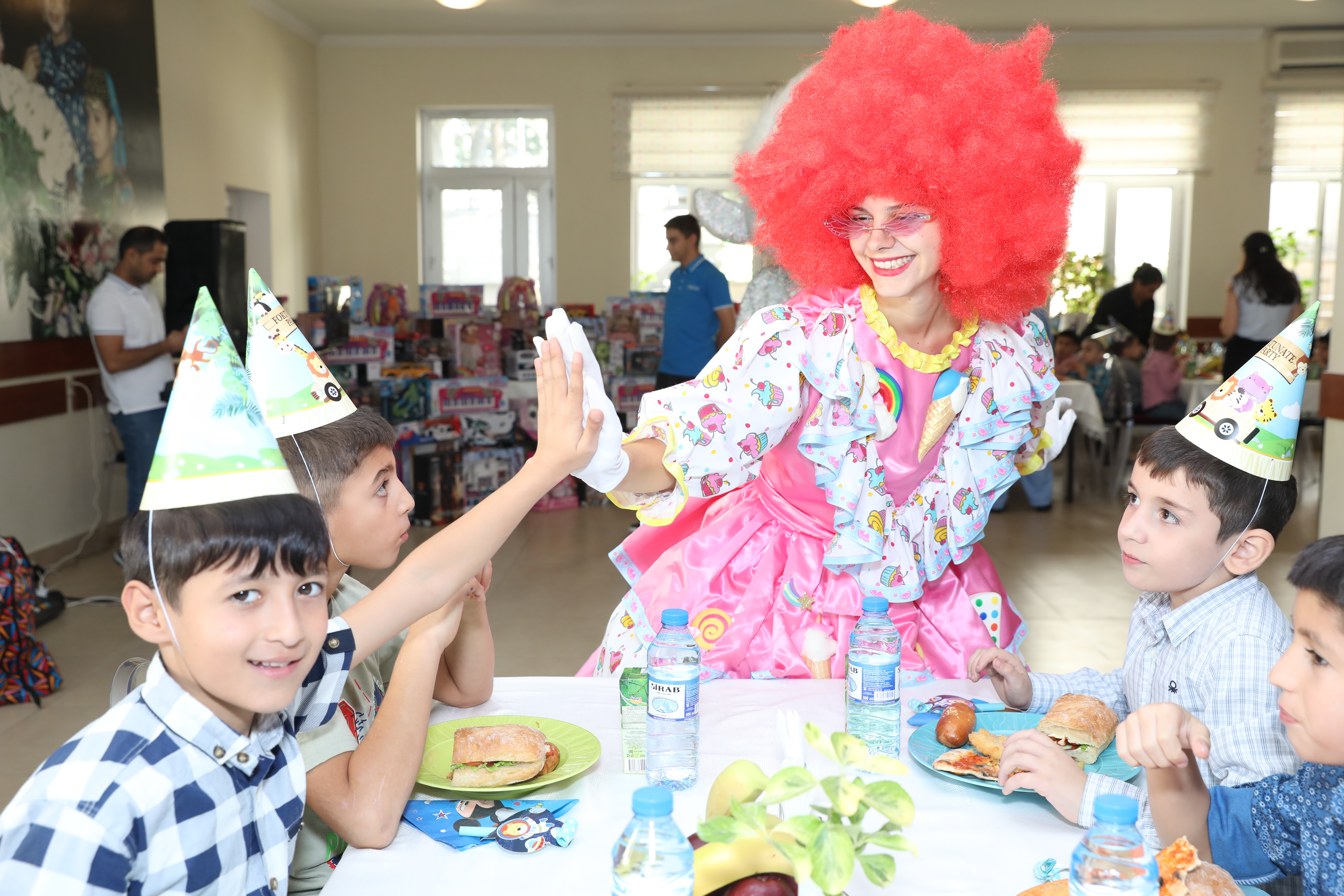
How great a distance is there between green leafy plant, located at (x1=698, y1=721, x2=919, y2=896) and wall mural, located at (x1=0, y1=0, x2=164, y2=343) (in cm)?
513

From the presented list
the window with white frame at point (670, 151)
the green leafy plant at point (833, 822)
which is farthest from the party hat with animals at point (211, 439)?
the window with white frame at point (670, 151)

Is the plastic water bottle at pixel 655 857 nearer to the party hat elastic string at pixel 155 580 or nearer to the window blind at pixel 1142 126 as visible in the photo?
the party hat elastic string at pixel 155 580

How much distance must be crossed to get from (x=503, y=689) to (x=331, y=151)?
8792mm

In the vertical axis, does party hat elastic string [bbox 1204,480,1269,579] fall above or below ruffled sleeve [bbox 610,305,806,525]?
below

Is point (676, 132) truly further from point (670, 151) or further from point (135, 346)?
point (135, 346)

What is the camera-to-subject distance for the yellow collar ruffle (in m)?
1.75

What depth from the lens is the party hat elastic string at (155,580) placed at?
942mm

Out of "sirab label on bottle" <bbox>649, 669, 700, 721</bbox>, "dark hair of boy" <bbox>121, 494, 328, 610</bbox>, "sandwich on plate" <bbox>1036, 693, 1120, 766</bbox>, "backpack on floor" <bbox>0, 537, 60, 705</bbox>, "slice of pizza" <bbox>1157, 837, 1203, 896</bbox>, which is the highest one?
"dark hair of boy" <bbox>121, 494, 328, 610</bbox>

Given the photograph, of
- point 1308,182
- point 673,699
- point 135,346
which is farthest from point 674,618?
point 1308,182

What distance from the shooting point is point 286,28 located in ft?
27.7

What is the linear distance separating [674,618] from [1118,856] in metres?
0.57

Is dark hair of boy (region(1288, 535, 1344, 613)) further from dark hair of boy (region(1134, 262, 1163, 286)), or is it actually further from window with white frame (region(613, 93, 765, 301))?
window with white frame (region(613, 93, 765, 301))

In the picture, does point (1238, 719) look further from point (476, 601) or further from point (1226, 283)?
point (1226, 283)

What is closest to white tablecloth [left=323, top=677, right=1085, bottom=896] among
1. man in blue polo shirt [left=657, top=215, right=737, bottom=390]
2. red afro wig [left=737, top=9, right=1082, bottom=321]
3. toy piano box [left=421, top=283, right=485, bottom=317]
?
red afro wig [left=737, top=9, right=1082, bottom=321]
